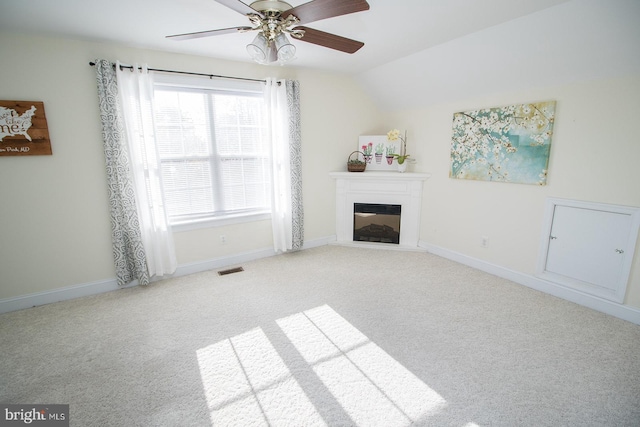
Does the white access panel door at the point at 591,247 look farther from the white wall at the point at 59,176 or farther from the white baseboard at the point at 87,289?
the white wall at the point at 59,176

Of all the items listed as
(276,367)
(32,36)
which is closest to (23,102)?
(32,36)

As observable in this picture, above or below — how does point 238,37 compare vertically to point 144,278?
above

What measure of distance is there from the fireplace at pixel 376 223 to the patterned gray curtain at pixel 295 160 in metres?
0.88

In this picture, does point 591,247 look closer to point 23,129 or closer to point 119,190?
point 119,190

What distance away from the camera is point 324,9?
158 centimetres

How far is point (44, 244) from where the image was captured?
278cm

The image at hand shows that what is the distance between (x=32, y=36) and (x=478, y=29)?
383 centimetres

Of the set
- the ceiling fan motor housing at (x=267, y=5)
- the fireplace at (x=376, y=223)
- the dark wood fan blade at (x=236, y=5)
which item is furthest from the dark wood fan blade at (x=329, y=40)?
the fireplace at (x=376, y=223)

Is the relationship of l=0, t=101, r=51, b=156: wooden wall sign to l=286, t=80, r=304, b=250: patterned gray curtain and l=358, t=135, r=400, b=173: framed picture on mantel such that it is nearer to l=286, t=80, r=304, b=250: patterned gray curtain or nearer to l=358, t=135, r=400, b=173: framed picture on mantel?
l=286, t=80, r=304, b=250: patterned gray curtain

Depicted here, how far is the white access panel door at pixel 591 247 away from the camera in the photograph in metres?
2.44

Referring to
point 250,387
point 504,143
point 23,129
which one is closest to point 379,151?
point 504,143

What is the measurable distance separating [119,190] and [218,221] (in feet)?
3.50

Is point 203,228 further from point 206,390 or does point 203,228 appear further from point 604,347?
point 604,347

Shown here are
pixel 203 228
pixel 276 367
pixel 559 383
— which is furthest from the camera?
pixel 203 228
